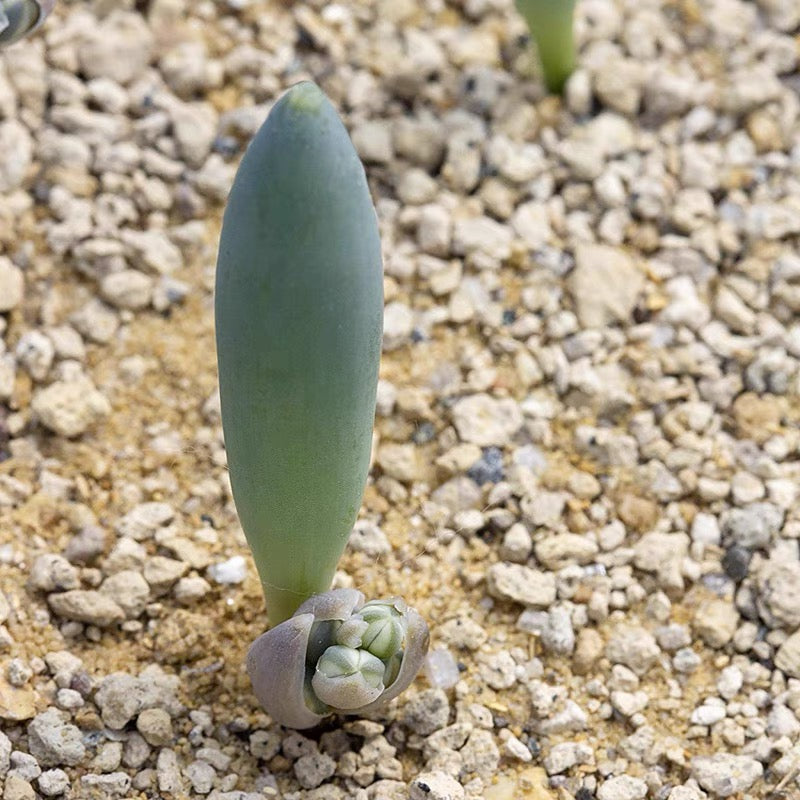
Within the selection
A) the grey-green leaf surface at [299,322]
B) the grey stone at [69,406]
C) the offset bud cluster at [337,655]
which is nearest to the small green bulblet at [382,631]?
the offset bud cluster at [337,655]

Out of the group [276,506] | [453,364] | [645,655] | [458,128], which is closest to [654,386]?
[453,364]

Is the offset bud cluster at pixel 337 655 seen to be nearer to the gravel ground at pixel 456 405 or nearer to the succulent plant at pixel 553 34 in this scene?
the gravel ground at pixel 456 405

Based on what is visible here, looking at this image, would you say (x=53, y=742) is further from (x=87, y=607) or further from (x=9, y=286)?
(x=9, y=286)

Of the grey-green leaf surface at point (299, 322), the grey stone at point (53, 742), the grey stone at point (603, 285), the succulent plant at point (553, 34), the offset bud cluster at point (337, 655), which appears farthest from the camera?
the succulent plant at point (553, 34)

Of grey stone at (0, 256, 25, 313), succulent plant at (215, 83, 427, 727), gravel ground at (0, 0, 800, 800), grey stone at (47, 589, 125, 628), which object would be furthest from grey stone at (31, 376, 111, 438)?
succulent plant at (215, 83, 427, 727)

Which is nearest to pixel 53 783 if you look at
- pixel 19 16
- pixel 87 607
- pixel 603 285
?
pixel 87 607

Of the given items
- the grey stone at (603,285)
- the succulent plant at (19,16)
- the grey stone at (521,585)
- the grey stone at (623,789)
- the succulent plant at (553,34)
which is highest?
the succulent plant at (19,16)
